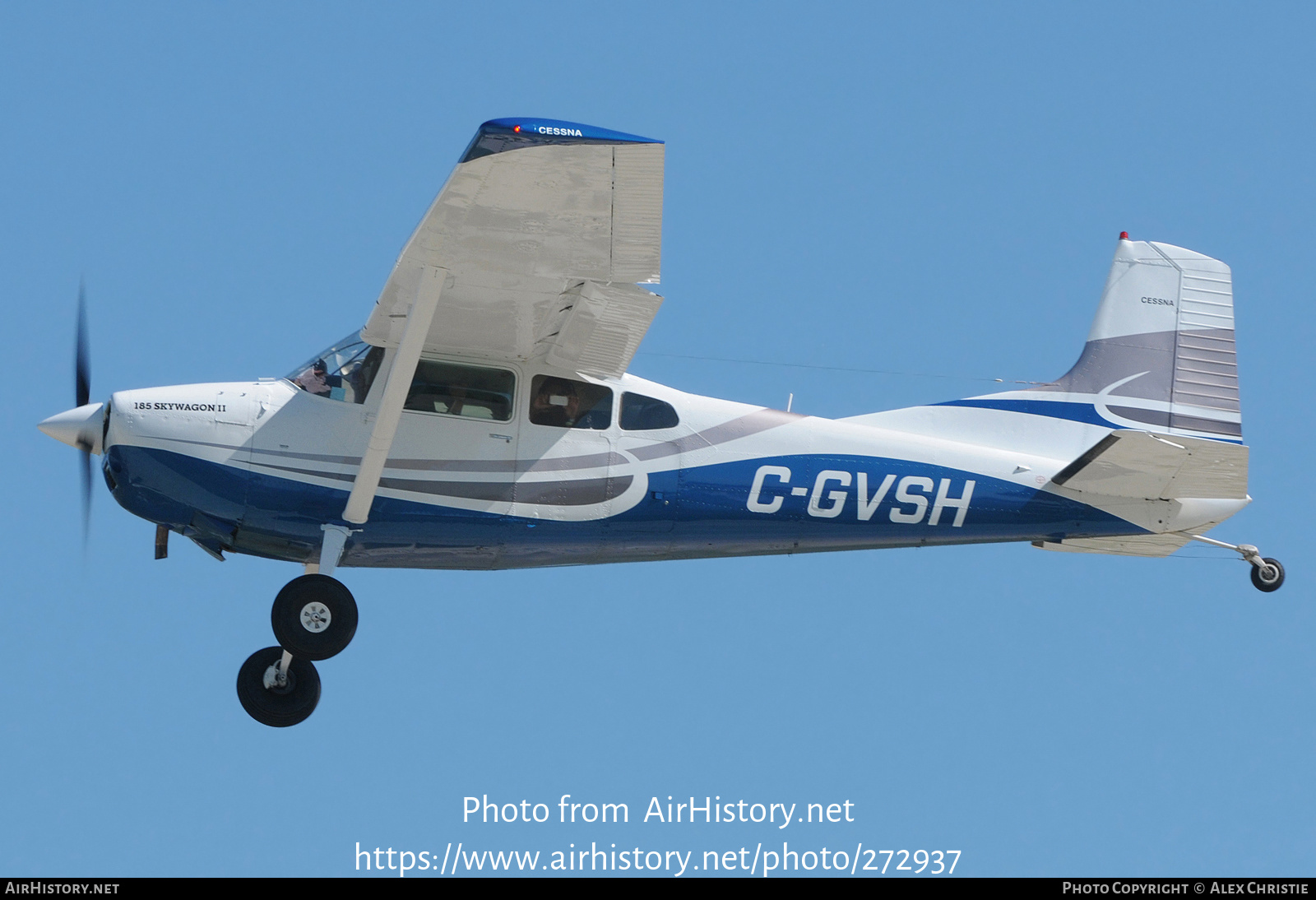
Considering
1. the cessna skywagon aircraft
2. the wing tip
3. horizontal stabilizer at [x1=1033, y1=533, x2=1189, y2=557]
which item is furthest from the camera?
horizontal stabilizer at [x1=1033, y1=533, x2=1189, y2=557]

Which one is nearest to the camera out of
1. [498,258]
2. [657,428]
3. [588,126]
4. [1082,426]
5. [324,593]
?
[588,126]

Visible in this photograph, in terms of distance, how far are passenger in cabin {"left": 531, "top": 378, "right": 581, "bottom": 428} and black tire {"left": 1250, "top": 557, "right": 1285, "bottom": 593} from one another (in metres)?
5.40

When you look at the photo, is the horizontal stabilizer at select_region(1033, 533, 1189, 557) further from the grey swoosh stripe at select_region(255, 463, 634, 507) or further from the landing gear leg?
the grey swoosh stripe at select_region(255, 463, 634, 507)

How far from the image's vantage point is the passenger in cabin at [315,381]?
1071 cm

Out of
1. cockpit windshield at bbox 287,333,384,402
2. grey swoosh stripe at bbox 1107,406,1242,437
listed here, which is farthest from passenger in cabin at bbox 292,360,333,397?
grey swoosh stripe at bbox 1107,406,1242,437

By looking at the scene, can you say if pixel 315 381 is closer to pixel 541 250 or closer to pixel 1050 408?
pixel 541 250

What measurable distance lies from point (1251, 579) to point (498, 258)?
20.9 ft

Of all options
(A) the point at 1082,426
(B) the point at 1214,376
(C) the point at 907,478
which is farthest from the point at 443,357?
(B) the point at 1214,376

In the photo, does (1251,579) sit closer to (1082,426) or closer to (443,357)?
(1082,426)

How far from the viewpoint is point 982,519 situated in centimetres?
1159

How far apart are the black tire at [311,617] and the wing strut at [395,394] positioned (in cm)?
52

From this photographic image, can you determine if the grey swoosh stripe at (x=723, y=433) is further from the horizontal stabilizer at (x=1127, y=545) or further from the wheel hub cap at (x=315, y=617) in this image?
the wheel hub cap at (x=315, y=617)

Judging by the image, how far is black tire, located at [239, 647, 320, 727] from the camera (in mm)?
11148

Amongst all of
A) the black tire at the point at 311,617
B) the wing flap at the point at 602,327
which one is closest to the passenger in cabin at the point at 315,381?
the black tire at the point at 311,617
